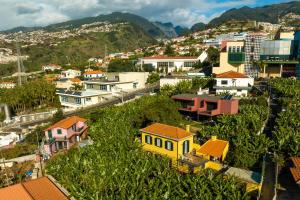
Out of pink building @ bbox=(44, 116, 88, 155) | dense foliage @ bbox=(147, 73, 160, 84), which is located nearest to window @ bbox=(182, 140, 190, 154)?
pink building @ bbox=(44, 116, 88, 155)

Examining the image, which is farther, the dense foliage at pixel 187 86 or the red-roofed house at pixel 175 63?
the red-roofed house at pixel 175 63

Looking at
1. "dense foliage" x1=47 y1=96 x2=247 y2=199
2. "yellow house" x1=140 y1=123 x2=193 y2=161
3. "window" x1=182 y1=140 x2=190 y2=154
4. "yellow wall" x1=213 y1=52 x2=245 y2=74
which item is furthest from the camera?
"yellow wall" x1=213 y1=52 x2=245 y2=74

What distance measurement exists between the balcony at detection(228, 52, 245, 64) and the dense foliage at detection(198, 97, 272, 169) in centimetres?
3790

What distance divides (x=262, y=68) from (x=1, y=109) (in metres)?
77.0

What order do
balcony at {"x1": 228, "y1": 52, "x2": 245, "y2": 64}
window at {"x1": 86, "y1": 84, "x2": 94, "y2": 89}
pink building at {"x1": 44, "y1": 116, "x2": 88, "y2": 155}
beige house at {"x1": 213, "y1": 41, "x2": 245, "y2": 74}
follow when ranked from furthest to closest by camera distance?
window at {"x1": 86, "y1": 84, "x2": 94, "y2": 89} < beige house at {"x1": 213, "y1": 41, "x2": 245, "y2": 74} < balcony at {"x1": 228, "y1": 52, "x2": 245, "y2": 64} < pink building at {"x1": 44, "y1": 116, "x2": 88, "y2": 155}

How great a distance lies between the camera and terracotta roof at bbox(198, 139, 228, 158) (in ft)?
112

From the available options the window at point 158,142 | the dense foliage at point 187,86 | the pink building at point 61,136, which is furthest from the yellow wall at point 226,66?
the window at point 158,142

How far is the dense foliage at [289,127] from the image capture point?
32.5 meters

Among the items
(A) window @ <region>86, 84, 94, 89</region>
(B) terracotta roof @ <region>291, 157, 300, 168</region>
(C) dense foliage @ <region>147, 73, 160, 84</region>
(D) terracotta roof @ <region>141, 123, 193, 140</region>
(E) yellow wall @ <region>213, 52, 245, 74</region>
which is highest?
(E) yellow wall @ <region>213, 52, 245, 74</region>

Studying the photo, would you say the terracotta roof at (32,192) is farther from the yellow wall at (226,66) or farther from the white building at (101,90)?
the yellow wall at (226,66)

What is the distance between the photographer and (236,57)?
81188mm

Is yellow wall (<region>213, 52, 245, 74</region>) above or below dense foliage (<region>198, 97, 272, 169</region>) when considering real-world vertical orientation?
above

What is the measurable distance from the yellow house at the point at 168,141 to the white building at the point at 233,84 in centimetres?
3131

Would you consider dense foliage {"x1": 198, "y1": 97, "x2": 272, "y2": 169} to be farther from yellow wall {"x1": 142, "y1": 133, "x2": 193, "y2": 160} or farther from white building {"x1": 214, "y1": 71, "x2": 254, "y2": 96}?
white building {"x1": 214, "y1": 71, "x2": 254, "y2": 96}
